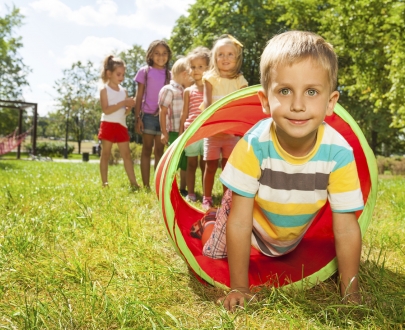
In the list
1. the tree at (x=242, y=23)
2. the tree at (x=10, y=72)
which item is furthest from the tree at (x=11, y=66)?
the tree at (x=242, y=23)

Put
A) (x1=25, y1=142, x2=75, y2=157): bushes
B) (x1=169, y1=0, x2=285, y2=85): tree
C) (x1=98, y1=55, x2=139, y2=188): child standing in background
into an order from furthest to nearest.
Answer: (x1=25, y1=142, x2=75, y2=157): bushes, (x1=169, y1=0, x2=285, y2=85): tree, (x1=98, y1=55, x2=139, y2=188): child standing in background

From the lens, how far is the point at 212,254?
9.79ft

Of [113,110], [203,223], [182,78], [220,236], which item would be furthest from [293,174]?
[113,110]

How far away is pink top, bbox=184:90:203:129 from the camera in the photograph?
560cm

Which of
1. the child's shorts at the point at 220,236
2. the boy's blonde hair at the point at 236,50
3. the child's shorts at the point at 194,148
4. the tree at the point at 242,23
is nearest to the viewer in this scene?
the child's shorts at the point at 220,236

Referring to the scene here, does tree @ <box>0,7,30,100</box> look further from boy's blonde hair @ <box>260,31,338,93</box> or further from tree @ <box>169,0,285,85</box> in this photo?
boy's blonde hair @ <box>260,31,338,93</box>

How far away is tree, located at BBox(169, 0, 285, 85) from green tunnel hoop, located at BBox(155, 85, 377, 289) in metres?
20.0

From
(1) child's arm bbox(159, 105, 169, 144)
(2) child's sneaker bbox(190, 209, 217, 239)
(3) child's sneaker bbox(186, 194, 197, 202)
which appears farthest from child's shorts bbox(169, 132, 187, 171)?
(2) child's sneaker bbox(190, 209, 217, 239)

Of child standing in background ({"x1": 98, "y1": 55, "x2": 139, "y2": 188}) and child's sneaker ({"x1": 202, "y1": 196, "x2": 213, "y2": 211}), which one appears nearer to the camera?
child's sneaker ({"x1": 202, "y1": 196, "x2": 213, "y2": 211})

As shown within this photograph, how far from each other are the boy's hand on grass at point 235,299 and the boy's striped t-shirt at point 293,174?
1.62 feet

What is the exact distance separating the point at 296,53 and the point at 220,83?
3046mm

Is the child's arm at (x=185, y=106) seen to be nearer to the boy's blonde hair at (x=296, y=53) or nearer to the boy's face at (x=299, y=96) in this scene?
the boy's blonde hair at (x=296, y=53)

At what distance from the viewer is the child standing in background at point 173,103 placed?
20.0 feet

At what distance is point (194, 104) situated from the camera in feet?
18.6
